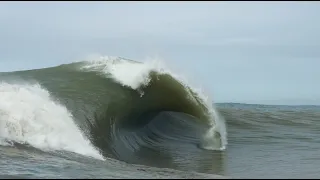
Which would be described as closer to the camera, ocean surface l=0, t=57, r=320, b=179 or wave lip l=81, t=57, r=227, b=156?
ocean surface l=0, t=57, r=320, b=179

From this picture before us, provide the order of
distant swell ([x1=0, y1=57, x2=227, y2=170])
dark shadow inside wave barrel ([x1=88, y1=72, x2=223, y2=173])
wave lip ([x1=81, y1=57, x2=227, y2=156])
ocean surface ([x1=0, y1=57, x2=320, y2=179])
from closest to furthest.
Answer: ocean surface ([x1=0, y1=57, x2=320, y2=179])
distant swell ([x1=0, y1=57, x2=227, y2=170])
dark shadow inside wave barrel ([x1=88, y1=72, x2=223, y2=173])
wave lip ([x1=81, y1=57, x2=227, y2=156])

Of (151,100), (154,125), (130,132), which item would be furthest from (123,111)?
(154,125)

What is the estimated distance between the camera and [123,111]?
10.5 meters

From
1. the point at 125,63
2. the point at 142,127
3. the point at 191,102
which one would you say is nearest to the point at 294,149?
the point at 191,102

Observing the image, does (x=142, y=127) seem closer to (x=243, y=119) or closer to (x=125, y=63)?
(x=125, y=63)

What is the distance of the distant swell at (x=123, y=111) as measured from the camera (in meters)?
8.12

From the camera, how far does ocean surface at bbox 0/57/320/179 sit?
6062 mm

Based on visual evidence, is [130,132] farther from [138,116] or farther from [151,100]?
[151,100]

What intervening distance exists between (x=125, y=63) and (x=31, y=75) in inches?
124

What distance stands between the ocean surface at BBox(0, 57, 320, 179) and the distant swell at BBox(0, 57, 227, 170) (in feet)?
0.07

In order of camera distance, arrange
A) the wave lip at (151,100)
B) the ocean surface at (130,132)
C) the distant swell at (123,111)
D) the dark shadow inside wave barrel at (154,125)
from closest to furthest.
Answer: the ocean surface at (130,132)
the distant swell at (123,111)
the dark shadow inside wave barrel at (154,125)
the wave lip at (151,100)

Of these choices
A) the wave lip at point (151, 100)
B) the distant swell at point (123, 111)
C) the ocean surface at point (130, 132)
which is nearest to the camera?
the ocean surface at point (130, 132)

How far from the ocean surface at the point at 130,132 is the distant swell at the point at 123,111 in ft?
0.07

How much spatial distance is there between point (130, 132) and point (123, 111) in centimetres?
55
